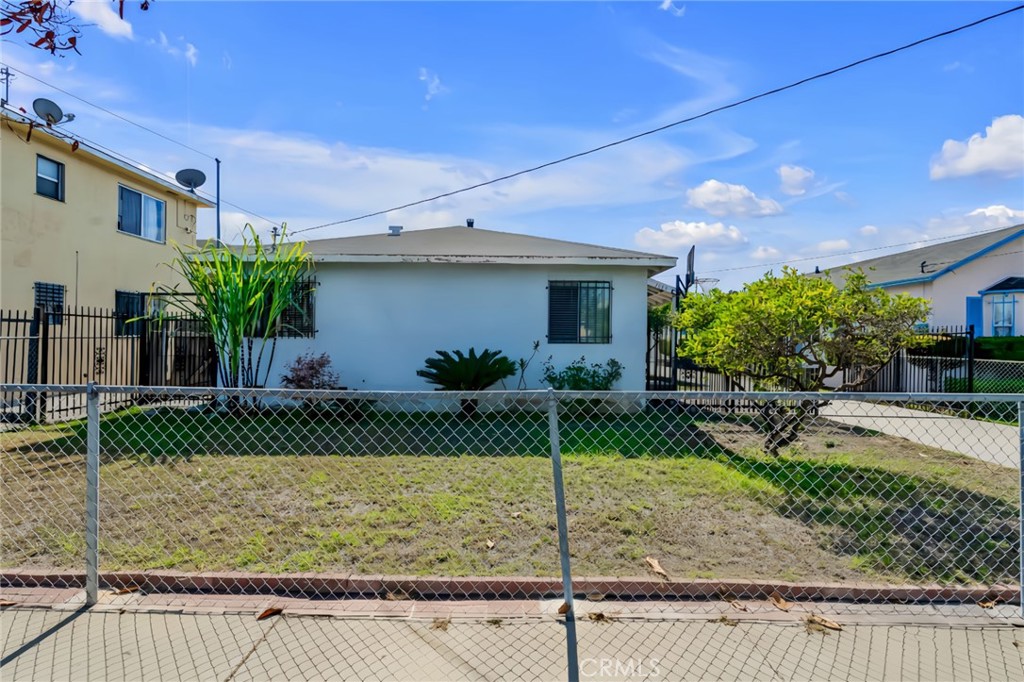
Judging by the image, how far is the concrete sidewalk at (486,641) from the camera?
8.47 feet

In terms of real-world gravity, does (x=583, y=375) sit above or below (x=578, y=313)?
below

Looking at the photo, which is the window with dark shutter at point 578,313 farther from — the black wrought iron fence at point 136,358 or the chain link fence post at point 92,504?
the chain link fence post at point 92,504

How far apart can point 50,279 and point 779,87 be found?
15296 millimetres

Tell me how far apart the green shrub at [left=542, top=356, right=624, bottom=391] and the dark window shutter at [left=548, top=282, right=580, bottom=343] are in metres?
0.44

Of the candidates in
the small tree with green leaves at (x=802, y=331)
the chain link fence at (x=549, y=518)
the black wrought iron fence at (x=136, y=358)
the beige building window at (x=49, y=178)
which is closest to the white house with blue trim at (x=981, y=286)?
the chain link fence at (x=549, y=518)

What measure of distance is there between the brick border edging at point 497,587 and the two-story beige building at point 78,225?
389 inches

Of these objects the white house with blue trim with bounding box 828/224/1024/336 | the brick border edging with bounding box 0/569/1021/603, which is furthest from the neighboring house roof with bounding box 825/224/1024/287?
the brick border edging with bounding box 0/569/1021/603

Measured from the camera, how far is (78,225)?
1305cm

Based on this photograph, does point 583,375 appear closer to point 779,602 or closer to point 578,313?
A: point 578,313

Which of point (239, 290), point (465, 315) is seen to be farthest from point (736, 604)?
point (239, 290)

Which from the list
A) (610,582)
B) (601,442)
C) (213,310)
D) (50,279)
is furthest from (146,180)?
(610,582)

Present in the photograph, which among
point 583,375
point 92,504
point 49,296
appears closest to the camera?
point 92,504

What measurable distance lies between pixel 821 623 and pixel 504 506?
247 centimetres

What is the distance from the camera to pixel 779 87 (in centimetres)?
816
